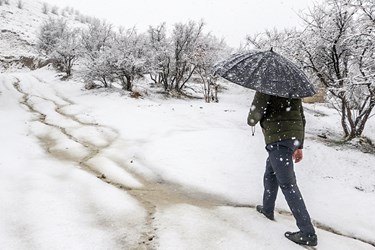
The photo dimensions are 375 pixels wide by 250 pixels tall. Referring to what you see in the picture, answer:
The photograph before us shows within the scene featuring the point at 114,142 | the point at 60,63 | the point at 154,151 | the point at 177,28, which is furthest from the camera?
the point at 60,63

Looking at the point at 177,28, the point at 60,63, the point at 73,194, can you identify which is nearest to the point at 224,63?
the point at 73,194

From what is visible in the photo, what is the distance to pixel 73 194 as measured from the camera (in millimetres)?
4762

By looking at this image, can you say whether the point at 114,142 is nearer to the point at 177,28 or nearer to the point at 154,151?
the point at 154,151

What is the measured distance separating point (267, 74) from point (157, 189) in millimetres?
2833

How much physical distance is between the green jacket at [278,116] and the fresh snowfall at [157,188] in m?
1.26

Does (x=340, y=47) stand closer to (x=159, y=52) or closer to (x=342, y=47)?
(x=342, y=47)

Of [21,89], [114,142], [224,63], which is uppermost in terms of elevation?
[224,63]

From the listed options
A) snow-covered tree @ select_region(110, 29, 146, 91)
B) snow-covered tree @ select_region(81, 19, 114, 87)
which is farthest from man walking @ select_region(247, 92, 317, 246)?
snow-covered tree @ select_region(81, 19, 114, 87)

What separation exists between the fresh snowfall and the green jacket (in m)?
1.26

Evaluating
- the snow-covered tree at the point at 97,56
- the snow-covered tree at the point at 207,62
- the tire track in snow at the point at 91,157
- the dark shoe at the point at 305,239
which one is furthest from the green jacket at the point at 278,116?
the snow-covered tree at the point at 207,62

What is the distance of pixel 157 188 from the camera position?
546 centimetres

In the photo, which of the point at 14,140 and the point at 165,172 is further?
the point at 14,140

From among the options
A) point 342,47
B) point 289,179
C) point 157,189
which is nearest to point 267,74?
point 289,179

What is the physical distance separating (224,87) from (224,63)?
26.8m
